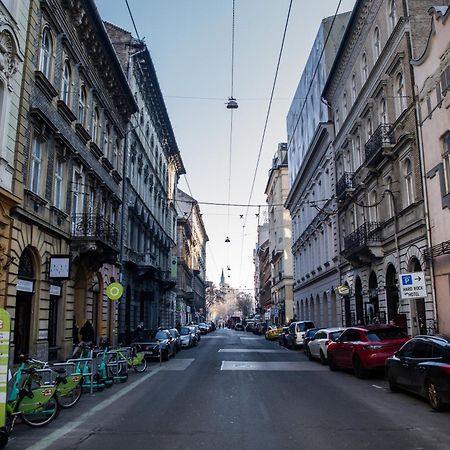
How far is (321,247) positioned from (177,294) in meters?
28.0

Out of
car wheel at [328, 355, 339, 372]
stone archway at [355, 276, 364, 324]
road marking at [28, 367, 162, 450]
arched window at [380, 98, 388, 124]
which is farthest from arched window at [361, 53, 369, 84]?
road marking at [28, 367, 162, 450]

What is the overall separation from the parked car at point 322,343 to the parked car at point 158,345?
633cm

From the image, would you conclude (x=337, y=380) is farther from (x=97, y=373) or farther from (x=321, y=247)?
(x=321, y=247)

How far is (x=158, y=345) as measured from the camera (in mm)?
23359

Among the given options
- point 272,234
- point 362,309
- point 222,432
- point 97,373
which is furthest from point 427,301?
point 272,234

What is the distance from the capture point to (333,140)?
3681cm

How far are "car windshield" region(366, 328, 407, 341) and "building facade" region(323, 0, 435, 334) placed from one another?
15.0 feet

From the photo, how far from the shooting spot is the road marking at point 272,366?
1927cm

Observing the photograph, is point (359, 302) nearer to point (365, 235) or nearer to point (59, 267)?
point (365, 235)

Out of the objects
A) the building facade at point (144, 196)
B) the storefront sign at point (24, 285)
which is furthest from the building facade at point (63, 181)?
the building facade at point (144, 196)

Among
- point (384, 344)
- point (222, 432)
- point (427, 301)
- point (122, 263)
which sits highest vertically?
point (122, 263)

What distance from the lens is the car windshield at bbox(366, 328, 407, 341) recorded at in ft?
53.0

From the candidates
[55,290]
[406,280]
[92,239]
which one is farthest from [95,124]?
[406,280]

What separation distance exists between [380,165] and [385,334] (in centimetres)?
1160
